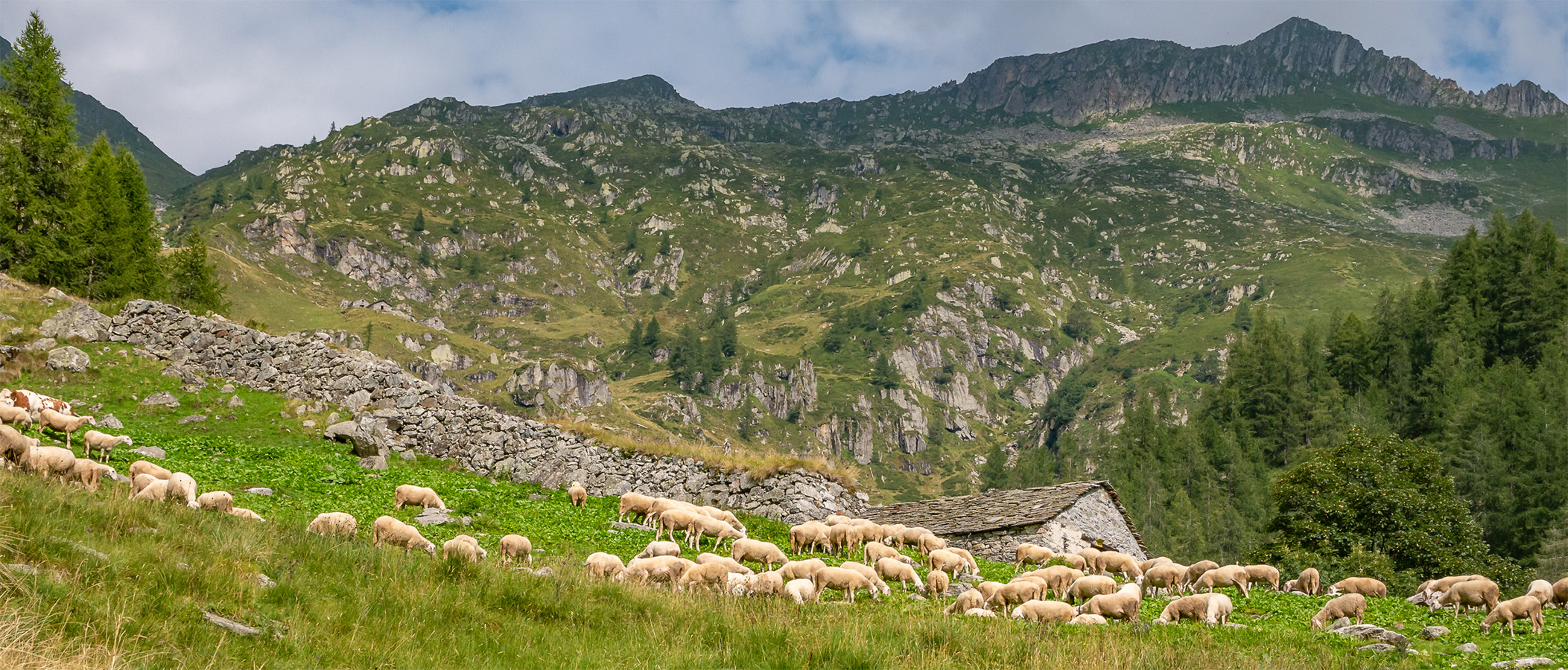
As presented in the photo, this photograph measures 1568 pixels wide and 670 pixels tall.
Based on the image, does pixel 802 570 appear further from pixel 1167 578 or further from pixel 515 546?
pixel 1167 578

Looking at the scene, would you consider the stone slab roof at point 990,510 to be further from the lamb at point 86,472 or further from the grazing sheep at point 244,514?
the lamb at point 86,472

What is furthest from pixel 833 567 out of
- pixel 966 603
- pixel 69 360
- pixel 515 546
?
pixel 69 360

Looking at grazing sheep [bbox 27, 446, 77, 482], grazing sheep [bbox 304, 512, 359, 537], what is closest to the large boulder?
grazing sheep [bbox 27, 446, 77, 482]

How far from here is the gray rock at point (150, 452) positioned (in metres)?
21.2

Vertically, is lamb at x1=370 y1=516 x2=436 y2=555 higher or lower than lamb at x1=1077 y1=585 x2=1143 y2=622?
lower

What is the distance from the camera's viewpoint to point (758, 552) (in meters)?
18.5

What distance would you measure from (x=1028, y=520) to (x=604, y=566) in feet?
68.4

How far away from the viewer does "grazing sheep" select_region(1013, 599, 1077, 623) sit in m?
14.4

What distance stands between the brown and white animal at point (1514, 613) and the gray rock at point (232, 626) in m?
21.0

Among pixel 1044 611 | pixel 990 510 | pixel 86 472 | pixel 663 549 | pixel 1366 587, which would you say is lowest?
pixel 990 510

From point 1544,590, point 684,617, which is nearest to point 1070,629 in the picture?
point 684,617

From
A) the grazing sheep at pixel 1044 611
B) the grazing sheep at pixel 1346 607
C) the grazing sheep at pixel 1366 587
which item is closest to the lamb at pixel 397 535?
the grazing sheep at pixel 1044 611

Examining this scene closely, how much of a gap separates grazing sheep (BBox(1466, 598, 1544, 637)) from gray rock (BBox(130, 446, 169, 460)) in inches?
1201

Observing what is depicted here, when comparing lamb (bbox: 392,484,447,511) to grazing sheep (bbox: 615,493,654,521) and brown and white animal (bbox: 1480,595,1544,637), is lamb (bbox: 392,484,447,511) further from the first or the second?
brown and white animal (bbox: 1480,595,1544,637)
